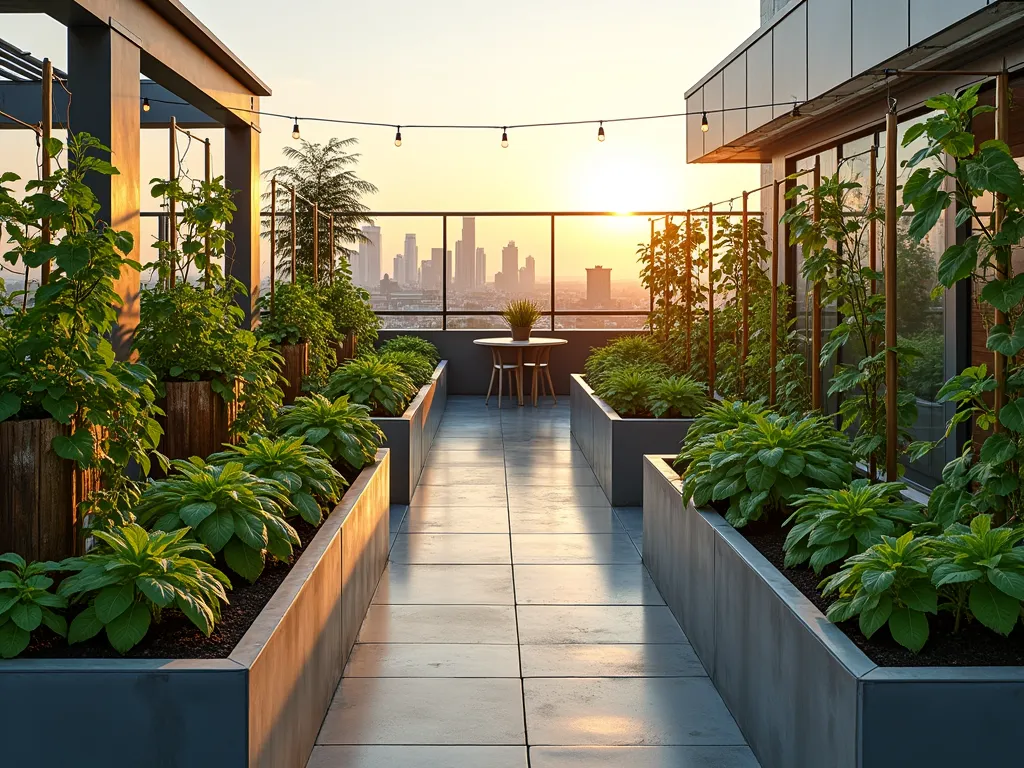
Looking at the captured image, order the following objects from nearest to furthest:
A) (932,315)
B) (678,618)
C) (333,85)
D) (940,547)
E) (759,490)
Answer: (940,547) → (759,490) → (678,618) → (932,315) → (333,85)

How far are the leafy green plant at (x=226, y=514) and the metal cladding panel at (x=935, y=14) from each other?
Answer: 365 cm

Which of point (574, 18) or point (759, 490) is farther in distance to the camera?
point (574, 18)

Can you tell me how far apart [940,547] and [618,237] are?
1215cm

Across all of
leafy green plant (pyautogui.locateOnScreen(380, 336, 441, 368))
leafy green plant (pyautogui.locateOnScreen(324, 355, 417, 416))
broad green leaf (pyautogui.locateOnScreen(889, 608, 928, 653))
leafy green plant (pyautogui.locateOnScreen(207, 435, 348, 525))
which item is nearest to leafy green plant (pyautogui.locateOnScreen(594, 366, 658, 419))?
leafy green plant (pyautogui.locateOnScreen(324, 355, 417, 416))

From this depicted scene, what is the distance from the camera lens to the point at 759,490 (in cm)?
413

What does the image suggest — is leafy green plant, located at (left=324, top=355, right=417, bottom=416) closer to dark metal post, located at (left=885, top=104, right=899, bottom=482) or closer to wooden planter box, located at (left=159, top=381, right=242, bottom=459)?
wooden planter box, located at (left=159, top=381, right=242, bottom=459)

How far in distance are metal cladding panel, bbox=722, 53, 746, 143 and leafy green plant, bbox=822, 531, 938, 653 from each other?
6.98 meters

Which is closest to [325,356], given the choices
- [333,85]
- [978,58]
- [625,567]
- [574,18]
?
[625,567]

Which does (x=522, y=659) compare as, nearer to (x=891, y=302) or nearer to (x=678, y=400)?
(x=891, y=302)

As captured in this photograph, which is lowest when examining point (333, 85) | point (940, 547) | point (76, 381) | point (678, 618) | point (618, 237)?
point (678, 618)

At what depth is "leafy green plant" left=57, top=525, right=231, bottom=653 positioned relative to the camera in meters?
2.76

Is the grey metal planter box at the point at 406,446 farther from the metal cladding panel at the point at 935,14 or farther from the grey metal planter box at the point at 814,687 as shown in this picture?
the metal cladding panel at the point at 935,14

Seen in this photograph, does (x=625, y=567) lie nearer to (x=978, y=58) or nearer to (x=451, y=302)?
(x=978, y=58)

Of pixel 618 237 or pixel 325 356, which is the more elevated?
pixel 618 237
